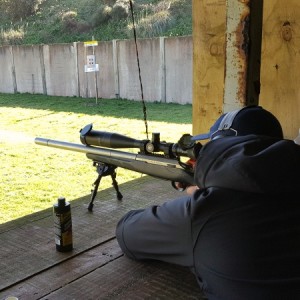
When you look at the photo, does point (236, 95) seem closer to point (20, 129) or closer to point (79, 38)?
point (20, 129)

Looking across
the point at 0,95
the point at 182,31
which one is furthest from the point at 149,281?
the point at 182,31

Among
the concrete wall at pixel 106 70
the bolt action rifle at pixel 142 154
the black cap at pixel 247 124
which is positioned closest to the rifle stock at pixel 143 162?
the bolt action rifle at pixel 142 154

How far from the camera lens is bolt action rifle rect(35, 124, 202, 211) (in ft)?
6.32

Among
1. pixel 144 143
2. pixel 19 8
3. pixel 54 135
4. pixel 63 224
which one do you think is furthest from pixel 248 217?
pixel 19 8

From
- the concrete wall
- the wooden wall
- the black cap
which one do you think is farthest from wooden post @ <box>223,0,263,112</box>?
the concrete wall

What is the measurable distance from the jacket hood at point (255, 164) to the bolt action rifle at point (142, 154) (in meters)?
0.54

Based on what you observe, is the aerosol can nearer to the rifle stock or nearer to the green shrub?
the rifle stock

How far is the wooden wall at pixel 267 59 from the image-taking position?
7.99 ft

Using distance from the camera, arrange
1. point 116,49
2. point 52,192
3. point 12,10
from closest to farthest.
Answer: point 52,192, point 116,49, point 12,10

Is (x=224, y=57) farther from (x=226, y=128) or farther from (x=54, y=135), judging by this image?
(x=54, y=135)

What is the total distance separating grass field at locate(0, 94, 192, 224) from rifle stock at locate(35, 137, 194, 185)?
1.47m

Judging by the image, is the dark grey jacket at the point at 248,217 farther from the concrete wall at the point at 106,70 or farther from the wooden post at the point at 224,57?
the concrete wall at the point at 106,70

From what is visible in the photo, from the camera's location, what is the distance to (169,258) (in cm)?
177

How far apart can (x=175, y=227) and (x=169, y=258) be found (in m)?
0.21
